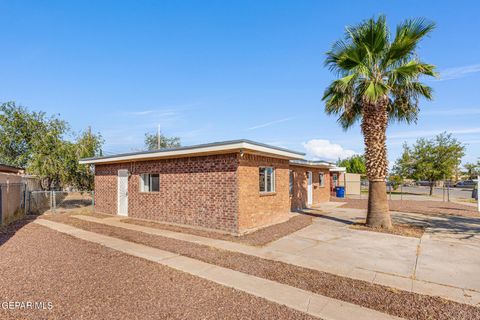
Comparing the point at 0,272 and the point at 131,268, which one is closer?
the point at 0,272

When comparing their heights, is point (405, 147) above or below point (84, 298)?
above

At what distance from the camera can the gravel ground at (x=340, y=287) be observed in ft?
13.0

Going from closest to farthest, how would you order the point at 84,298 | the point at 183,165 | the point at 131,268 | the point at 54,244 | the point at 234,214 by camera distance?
the point at 84,298 < the point at 131,268 < the point at 54,244 < the point at 234,214 < the point at 183,165

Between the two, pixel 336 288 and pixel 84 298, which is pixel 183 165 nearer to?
pixel 84 298

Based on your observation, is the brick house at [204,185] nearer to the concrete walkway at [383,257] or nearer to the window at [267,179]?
the window at [267,179]

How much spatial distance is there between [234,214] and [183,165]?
3.03 meters

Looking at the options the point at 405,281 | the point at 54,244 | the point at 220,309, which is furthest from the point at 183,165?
the point at 405,281

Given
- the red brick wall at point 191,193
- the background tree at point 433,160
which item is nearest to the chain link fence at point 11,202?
the red brick wall at point 191,193

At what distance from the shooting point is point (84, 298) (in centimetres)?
427

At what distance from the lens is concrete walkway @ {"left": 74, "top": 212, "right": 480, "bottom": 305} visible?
5.04 meters

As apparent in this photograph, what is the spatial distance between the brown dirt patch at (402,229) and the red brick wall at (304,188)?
5176 millimetres

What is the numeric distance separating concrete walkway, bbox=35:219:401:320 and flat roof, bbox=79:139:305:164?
3645 mm

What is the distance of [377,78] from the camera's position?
31.9ft

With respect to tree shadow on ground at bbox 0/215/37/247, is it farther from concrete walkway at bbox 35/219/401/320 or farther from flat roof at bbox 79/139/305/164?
flat roof at bbox 79/139/305/164
